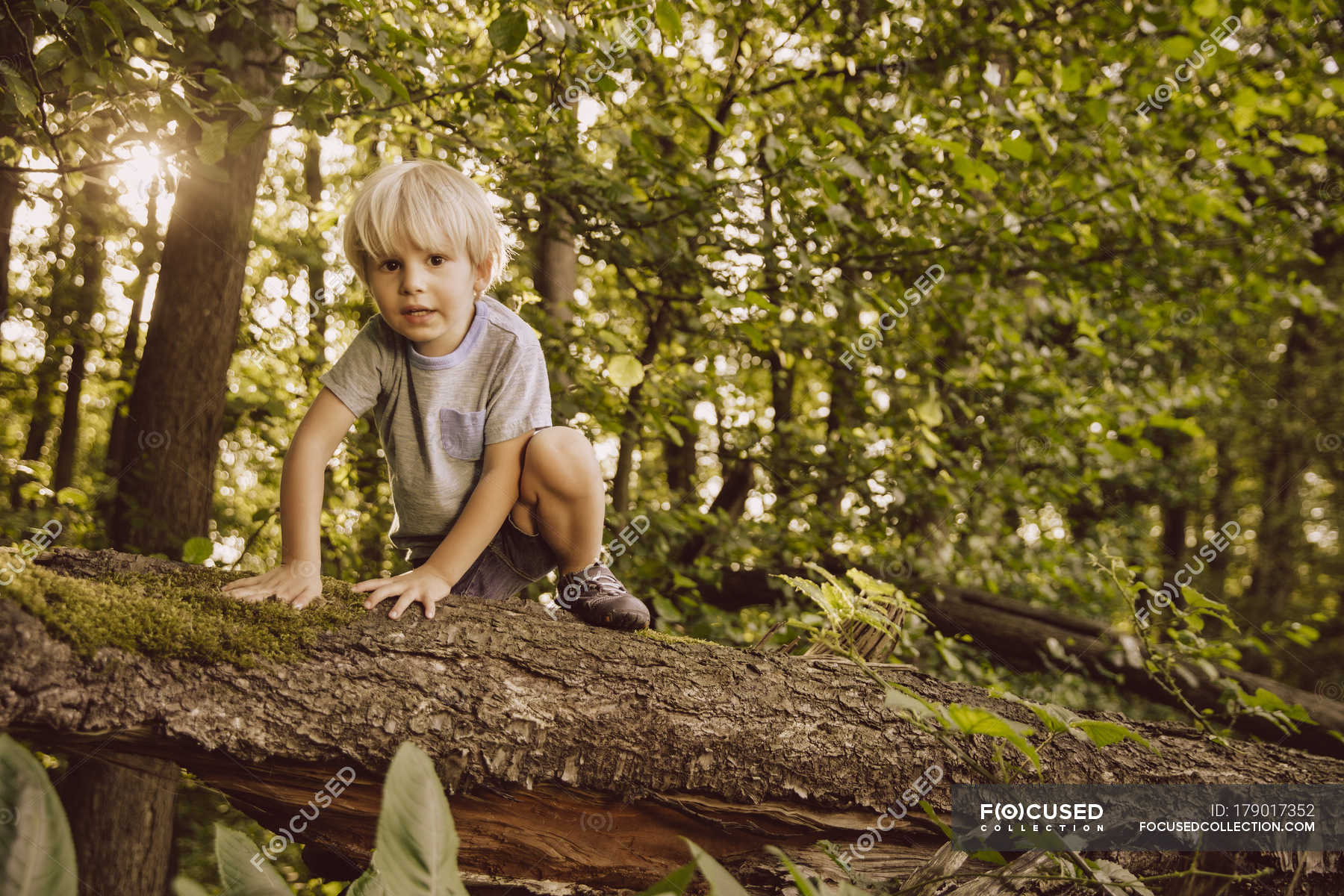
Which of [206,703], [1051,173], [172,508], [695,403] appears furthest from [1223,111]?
[172,508]

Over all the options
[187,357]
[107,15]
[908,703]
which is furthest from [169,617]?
[187,357]

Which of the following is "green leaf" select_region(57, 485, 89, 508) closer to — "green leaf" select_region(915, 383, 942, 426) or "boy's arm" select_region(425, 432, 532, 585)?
"boy's arm" select_region(425, 432, 532, 585)

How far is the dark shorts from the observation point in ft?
8.68

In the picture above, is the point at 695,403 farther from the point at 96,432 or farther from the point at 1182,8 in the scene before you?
the point at 96,432

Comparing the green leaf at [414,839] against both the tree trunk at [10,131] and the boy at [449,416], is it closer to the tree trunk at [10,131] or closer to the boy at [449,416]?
the boy at [449,416]

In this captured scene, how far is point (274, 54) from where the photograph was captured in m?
3.22

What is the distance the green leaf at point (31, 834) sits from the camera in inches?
29.1

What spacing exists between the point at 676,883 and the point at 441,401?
180 centimetres

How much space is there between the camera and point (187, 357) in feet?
11.8

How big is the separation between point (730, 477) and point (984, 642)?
2232 millimetres

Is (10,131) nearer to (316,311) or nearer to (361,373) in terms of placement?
(316,311)

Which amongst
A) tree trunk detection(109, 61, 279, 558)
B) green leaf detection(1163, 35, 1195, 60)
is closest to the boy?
tree trunk detection(109, 61, 279, 558)

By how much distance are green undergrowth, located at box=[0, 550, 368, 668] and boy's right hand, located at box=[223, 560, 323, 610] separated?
0.10 feet

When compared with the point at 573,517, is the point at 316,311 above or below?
above
